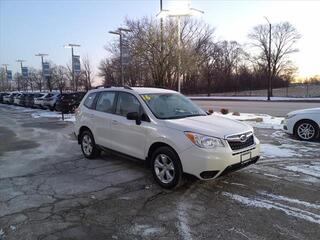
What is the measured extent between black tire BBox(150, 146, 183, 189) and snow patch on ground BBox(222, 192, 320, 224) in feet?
2.66

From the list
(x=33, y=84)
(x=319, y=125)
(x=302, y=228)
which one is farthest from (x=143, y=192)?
(x=33, y=84)

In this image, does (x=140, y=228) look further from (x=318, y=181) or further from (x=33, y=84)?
(x=33, y=84)

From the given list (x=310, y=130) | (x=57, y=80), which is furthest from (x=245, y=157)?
(x=57, y=80)

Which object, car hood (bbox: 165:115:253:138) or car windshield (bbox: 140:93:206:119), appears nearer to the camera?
Result: car hood (bbox: 165:115:253:138)

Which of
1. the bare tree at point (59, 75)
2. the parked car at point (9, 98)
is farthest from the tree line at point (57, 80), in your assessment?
the parked car at point (9, 98)

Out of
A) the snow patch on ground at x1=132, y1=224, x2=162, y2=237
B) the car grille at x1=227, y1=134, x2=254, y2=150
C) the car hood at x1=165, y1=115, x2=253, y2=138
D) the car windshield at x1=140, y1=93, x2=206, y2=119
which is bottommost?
the snow patch on ground at x1=132, y1=224, x2=162, y2=237

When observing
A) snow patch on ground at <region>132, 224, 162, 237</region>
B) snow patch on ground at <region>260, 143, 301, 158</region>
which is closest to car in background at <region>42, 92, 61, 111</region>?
snow patch on ground at <region>260, 143, 301, 158</region>

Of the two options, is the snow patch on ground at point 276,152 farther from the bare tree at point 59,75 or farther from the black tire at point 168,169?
the bare tree at point 59,75

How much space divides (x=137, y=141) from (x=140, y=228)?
7.42ft

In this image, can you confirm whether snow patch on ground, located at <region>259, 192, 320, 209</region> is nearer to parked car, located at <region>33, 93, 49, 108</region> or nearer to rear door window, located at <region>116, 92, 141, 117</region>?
rear door window, located at <region>116, 92, 141, 117</region>

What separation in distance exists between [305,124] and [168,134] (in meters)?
6.12

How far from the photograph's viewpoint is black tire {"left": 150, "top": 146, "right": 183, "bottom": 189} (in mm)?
5523

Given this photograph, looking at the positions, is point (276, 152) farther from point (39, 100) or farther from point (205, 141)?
point (39, 100)

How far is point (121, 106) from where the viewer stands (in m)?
6.95
